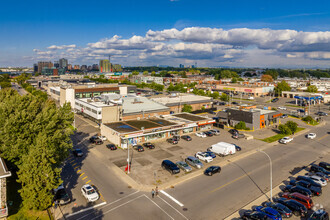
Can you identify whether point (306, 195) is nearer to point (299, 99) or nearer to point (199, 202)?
point (199, 202)

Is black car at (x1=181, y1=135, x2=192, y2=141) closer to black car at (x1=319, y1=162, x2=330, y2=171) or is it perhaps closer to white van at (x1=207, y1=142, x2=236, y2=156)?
white van at (x1=207, y1=142, x2=236, y2=156)

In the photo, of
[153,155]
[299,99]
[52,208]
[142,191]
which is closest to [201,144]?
[153,155]

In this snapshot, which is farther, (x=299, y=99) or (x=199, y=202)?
(x=299, y=99)

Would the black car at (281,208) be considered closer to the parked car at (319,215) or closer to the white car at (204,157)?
the parked car at (319,215)

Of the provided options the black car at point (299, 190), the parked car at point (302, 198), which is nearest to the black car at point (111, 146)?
the black car at point (299, 190)

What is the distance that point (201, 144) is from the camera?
46.3 m

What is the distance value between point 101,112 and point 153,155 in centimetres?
2379

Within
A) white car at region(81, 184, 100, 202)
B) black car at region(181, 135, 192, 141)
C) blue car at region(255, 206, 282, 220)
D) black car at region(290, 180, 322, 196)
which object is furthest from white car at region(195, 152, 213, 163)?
white car at region(81, 184, 100, 202)

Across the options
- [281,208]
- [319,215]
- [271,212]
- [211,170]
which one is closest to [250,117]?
[211,170]

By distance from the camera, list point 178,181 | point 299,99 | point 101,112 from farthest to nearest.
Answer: point 299,99 → point 101,112 → point 178,181

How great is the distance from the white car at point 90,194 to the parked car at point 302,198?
2144 centimetres

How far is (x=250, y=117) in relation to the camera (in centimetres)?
5753

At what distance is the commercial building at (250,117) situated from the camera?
57688 mm

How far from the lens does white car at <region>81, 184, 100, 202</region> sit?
24953 millimetres
